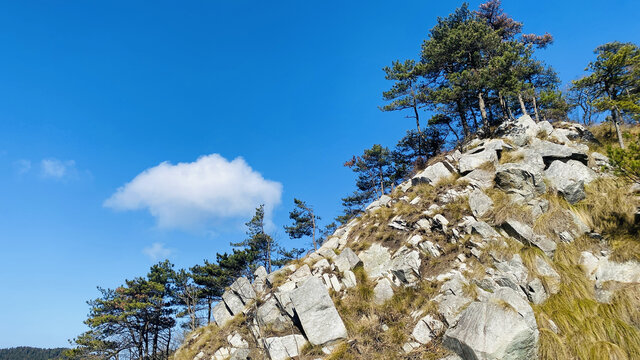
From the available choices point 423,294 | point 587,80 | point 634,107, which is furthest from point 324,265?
point 587,80

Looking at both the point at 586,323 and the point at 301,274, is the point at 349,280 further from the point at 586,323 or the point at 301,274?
the point at 586,323

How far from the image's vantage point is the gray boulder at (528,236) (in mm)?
10312

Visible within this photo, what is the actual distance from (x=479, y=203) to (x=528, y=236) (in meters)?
2.67

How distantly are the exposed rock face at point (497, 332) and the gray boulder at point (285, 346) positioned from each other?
568 cm

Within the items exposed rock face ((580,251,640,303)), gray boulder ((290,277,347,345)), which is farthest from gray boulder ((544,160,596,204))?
gray boulder ((290,277,347,345))

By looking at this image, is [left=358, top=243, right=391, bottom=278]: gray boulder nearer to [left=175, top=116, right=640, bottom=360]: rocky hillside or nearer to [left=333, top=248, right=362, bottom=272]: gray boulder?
[left=175, top=116, right=640, bottom=360]: rocky hillside

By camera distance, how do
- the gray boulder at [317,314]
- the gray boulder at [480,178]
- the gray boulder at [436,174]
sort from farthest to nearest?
1. the gray boulder at [436,174]
2. the gray boulder at [480,178]
3. the gray boulder at [317,314]

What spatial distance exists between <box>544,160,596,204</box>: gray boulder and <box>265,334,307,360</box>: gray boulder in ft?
40.8

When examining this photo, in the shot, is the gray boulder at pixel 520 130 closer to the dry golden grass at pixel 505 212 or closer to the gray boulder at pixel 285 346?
the dry golden grass at pixel 505 212

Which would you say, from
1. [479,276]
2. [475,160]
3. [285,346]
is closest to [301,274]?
[285,346]

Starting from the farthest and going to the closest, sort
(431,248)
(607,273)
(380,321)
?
(431,248) → (380,321) → (607,273)

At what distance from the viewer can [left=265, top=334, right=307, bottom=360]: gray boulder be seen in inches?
436

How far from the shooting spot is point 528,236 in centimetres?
1079

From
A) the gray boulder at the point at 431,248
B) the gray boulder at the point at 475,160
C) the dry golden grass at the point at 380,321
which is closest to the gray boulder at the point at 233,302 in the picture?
the dry golden grass at the point at 380,321
